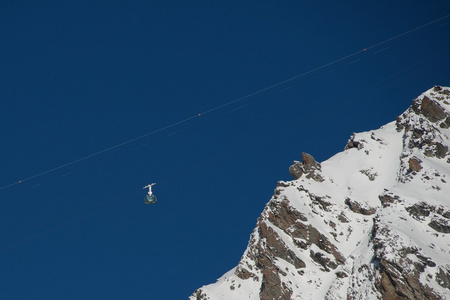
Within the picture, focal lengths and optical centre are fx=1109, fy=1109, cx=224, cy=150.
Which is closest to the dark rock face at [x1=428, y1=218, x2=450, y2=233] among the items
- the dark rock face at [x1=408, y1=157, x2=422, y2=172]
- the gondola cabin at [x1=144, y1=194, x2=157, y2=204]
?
the dark rock face at [x1=408, y1=157, x2=422, y2=172]

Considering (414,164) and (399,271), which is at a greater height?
(414,164)

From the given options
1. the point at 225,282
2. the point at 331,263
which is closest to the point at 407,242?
the point at 331,263

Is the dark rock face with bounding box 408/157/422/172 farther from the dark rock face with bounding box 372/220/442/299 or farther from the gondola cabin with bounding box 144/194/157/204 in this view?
the gondola cabin with bounding box 144/194/157/204

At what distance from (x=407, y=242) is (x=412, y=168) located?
28.3 m

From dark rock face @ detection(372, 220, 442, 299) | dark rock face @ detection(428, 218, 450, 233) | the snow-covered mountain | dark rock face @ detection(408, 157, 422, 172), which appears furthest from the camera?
dark rock face @ detection(408, 157, 422, 172)

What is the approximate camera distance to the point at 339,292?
585 ft

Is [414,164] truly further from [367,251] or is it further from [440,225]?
[367,251]

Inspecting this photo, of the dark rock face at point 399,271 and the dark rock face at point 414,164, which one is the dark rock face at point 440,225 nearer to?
the dark rock face at point 399,271

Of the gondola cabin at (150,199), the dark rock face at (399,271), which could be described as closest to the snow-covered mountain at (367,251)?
the dark rock face at (399,271)

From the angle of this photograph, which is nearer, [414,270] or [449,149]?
[414,270]

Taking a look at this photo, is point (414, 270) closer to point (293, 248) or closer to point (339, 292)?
point (339, 292)

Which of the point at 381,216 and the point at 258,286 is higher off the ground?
the point at 381,216

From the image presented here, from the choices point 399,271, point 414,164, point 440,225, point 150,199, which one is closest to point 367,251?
point 399,271

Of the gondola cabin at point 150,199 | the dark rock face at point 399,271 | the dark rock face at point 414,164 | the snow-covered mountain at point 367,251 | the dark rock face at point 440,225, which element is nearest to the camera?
the gondola cabin at point 150,199
